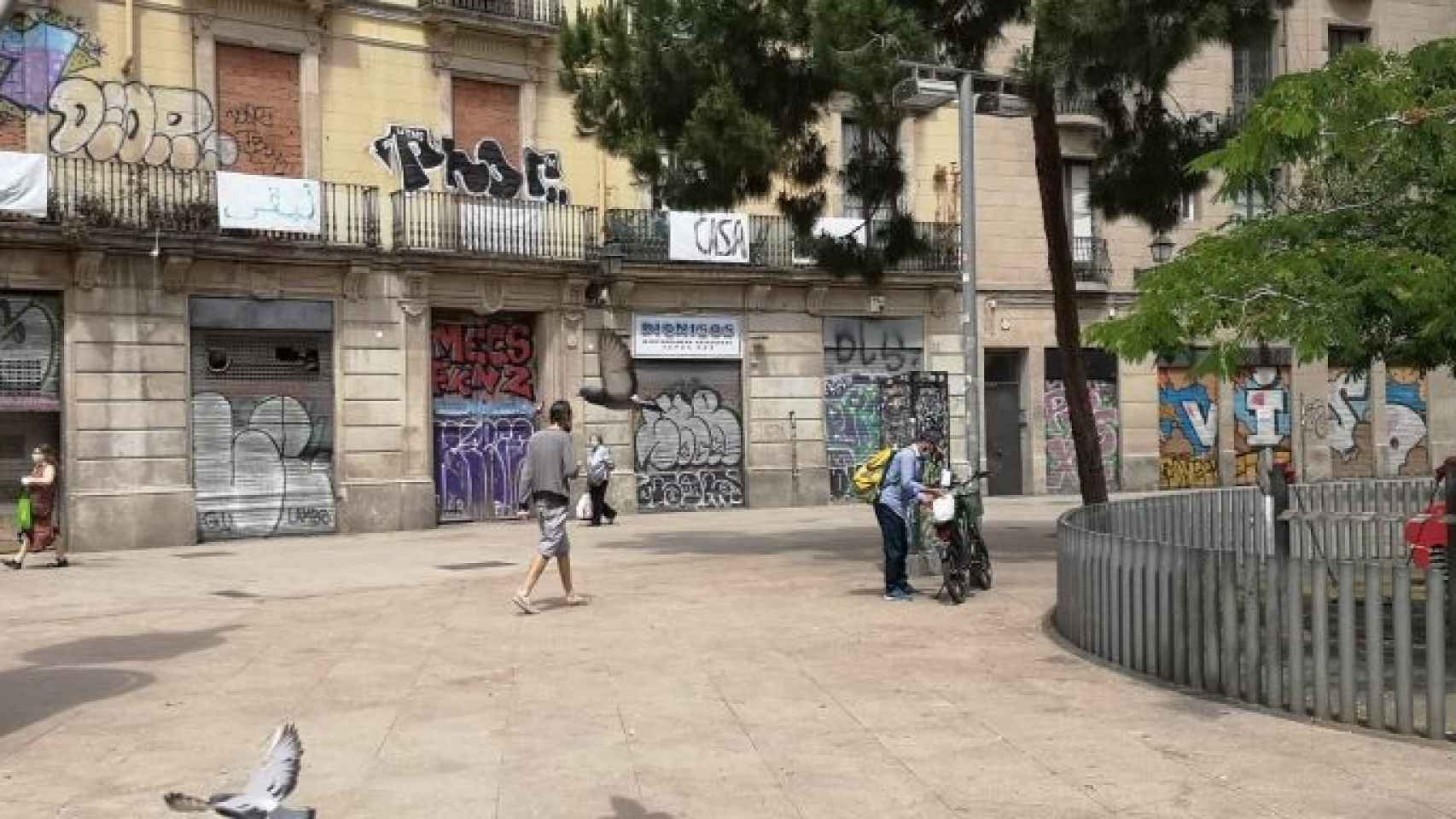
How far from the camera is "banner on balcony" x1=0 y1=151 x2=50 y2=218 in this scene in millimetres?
18672

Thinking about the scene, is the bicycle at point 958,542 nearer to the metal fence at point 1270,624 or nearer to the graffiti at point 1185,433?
the metal fence at point 1270,624

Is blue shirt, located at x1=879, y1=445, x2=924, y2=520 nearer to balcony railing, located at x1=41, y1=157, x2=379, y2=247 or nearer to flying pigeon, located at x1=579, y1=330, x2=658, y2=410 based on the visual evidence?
balcony railing, located at x1=41, y1=157, x2=379, y2=247

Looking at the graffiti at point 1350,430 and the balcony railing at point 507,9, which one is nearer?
the balcony railing at point 507,9

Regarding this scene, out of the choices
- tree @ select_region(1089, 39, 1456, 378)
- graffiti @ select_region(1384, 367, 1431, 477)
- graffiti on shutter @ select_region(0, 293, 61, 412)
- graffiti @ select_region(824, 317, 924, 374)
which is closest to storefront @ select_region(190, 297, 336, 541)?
graffiti on shutter @ select_region(0, 293, 61, 412)

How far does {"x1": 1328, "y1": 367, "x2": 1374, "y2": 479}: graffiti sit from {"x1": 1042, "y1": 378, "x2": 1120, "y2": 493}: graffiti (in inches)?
238

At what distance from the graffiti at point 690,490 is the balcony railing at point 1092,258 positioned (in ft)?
31.6

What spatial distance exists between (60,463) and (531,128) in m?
9.70

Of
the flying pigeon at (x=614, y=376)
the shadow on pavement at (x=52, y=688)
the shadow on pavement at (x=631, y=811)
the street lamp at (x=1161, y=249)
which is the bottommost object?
the shadow on pavement at (x=52, y=688)

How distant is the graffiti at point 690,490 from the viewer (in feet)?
83.3

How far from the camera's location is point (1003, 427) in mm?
29484

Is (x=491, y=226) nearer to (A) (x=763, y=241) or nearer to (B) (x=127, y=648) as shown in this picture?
(A) (x=763, y=241)

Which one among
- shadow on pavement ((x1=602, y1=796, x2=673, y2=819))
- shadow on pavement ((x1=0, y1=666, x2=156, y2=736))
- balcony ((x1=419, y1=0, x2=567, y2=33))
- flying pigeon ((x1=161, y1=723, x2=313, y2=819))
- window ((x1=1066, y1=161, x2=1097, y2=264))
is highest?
balcony ((x1=419, y1=0, x2=567, y2=33))

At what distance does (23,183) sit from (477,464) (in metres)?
8.58

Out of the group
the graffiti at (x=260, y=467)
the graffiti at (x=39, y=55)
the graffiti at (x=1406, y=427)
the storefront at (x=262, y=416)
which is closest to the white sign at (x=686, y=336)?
the storefront at (x=262, y=416)
